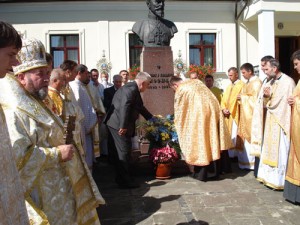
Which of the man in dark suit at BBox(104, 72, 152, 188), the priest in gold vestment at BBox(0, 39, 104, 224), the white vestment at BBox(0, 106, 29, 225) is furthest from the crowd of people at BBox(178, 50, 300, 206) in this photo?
the white vestment at BBox(0, 106, 29, 225)

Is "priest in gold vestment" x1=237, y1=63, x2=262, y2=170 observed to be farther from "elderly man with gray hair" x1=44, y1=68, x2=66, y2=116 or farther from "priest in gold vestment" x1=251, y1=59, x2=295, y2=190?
"elderly man with gray hair" x1=44, y1=68, x2=66, y2=116

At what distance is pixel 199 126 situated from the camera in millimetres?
6082

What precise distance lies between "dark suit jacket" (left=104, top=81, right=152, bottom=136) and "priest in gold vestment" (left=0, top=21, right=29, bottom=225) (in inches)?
154

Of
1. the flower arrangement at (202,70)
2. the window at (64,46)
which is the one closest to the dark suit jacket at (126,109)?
the flower arrangement at (202,70)

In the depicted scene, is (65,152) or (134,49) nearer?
(65,152)

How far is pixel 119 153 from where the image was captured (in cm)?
564

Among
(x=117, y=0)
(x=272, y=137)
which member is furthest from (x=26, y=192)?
(x=117, y=0)

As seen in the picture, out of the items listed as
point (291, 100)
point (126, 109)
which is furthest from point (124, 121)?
point (291, 100)

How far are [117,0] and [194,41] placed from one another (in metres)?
3.64

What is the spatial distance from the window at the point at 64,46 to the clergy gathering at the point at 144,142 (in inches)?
307

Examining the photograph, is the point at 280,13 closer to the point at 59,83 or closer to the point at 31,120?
the point at 59,83

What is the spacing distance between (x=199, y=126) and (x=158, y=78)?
1742mm

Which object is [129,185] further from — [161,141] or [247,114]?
[247,114]

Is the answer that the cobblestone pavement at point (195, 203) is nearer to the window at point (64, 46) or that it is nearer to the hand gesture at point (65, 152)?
the hand gesture at point (65, 152)
